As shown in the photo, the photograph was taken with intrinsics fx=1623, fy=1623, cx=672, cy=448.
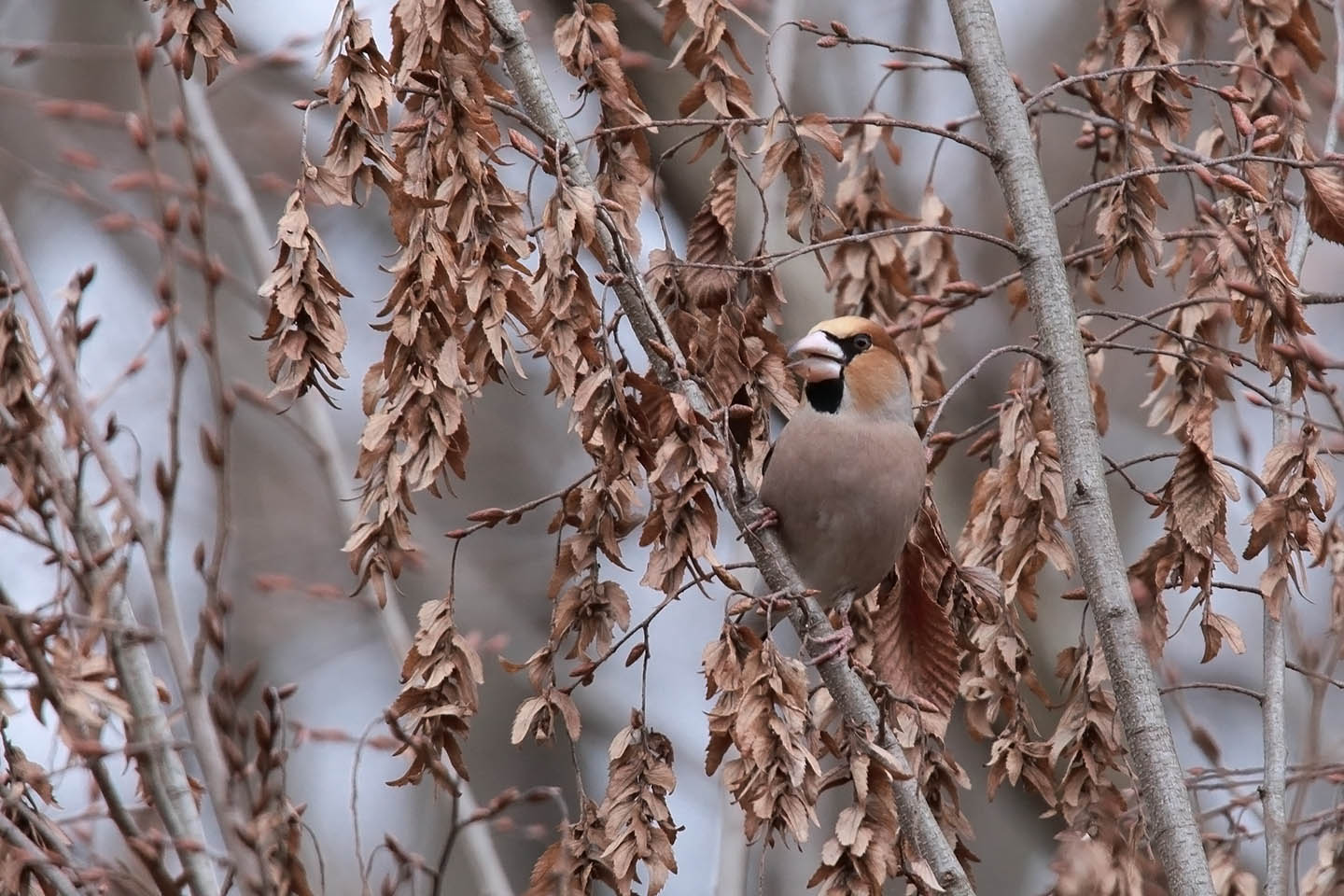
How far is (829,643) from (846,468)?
0.95m

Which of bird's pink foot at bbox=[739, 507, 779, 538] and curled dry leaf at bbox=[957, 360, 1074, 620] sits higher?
curled dry leaf at bbox=[957, 360, 1074, 620]

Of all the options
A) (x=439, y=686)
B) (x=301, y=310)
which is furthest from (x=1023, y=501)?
(x=301, y=310)

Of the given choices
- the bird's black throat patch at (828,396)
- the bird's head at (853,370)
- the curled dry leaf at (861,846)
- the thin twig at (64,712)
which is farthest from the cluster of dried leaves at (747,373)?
the thin twig at (64,712)

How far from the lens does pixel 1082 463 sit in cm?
287

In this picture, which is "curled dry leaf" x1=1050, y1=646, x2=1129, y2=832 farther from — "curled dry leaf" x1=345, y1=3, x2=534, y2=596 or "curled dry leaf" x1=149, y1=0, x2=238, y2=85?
"curled dry leaf" x1=149, y1=0, x2=238, y2=85

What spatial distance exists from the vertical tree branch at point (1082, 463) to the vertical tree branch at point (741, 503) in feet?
1.18

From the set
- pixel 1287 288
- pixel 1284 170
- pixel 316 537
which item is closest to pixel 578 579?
pixel 1287 288

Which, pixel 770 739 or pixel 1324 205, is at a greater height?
pixel 1324 205

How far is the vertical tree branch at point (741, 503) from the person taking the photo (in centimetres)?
259

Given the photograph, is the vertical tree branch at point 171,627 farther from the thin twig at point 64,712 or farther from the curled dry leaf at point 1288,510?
the curled dry leaf at point 1288,510

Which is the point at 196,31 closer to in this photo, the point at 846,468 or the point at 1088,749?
the point at 846,468

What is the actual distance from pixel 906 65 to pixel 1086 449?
80 centimetres

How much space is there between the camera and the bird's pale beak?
3662mm

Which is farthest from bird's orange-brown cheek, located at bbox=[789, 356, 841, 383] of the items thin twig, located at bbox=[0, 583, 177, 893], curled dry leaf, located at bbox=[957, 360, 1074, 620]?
thin twig, located at bbox=[0, 583, 177, 893]
